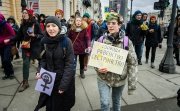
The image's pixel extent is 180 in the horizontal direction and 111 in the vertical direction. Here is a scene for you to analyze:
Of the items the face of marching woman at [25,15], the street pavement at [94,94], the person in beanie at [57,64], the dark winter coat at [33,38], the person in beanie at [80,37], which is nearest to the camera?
the person in beanie at [57,64]

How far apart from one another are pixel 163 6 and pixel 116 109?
9.64 m

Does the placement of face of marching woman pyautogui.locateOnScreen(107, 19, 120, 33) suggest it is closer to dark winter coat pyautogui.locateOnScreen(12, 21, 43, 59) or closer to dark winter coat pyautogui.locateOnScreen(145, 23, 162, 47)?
dark winter coat pyautogui.locateOnScreen(12, 21, 43, 59)

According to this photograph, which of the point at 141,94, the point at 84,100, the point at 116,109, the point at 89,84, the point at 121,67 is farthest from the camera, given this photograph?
the point at 89,84

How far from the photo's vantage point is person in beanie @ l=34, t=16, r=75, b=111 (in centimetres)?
336

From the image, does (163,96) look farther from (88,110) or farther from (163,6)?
(163,6)

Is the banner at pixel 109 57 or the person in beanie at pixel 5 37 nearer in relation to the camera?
the banner at pixel 109 57

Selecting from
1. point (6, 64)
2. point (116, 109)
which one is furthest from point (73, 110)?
point (6, 64)

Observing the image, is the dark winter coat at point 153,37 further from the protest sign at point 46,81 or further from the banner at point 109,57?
the protest sign at point 46,81

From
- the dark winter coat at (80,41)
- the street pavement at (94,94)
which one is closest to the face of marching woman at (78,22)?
the dark winter coat at (80,41)

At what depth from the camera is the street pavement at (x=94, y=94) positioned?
4977 millimetres

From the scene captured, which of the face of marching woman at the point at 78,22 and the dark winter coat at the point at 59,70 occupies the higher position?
the face of marching woman at the point at 78,22

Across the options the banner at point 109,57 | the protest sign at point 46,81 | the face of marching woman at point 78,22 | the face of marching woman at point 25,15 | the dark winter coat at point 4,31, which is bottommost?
the protest sign at point 46,81

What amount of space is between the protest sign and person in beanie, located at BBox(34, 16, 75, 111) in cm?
6

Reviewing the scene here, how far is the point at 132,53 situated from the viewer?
11.7 feet
